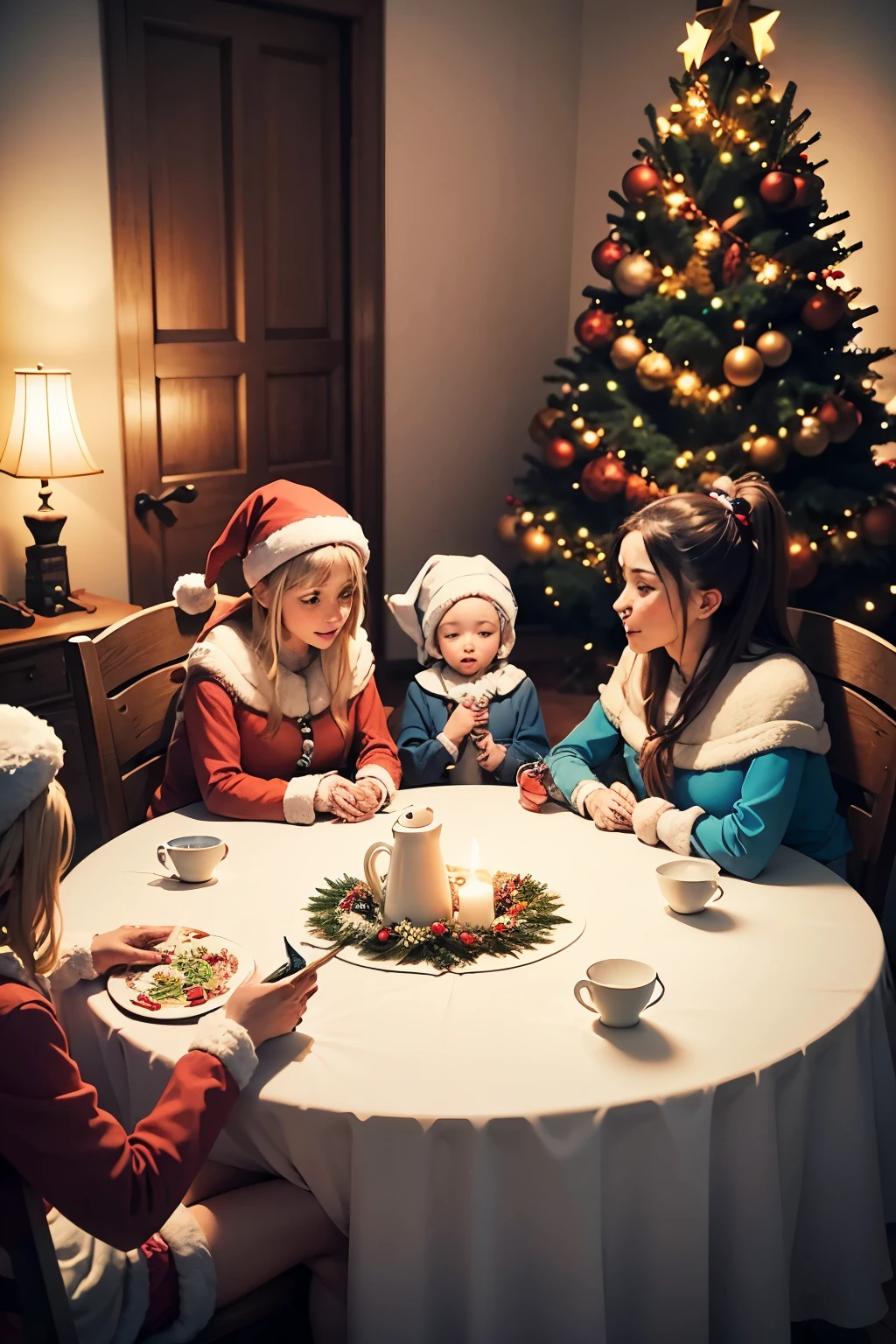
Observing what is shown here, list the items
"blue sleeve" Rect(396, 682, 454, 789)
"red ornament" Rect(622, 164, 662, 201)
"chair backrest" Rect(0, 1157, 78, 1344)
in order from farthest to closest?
1. "red ornament" Rect(622, 164, 662, 201)
2. "blue sleeve" Rect(396, 682, 454, 789)
3. "chair backrest" Rect(0, 1157, 78, 1344)

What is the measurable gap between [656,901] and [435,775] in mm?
870

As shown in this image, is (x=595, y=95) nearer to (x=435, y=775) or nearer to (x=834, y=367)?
Answer: (x=834, y=367)

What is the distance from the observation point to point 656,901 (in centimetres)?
187

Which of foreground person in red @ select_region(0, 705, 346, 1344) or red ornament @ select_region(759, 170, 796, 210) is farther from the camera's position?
red ornament @ select_region(759, 170, 796, 210)

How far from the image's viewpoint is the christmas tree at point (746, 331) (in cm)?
395

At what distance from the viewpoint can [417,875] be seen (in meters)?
1.74

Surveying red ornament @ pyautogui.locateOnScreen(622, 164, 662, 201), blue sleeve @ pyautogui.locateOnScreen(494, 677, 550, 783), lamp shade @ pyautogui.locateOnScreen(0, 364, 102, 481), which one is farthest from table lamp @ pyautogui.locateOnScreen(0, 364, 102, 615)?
red ornament @ pyautogui.locateOnScreen(622, 164, 662, 201)

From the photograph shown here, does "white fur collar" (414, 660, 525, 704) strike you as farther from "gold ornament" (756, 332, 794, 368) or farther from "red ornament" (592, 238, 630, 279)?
"red ornament" (592, 238, 630, 279)

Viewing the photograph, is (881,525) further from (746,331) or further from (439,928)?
(439,928)

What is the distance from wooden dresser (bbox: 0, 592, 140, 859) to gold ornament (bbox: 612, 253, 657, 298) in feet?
6.38

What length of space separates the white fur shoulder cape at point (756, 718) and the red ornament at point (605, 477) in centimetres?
217

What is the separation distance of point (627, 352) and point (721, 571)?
2.22 meters

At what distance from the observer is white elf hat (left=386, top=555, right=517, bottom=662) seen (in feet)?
8.90

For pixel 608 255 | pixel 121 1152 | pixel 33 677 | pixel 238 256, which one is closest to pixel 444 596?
pixel 33 677
